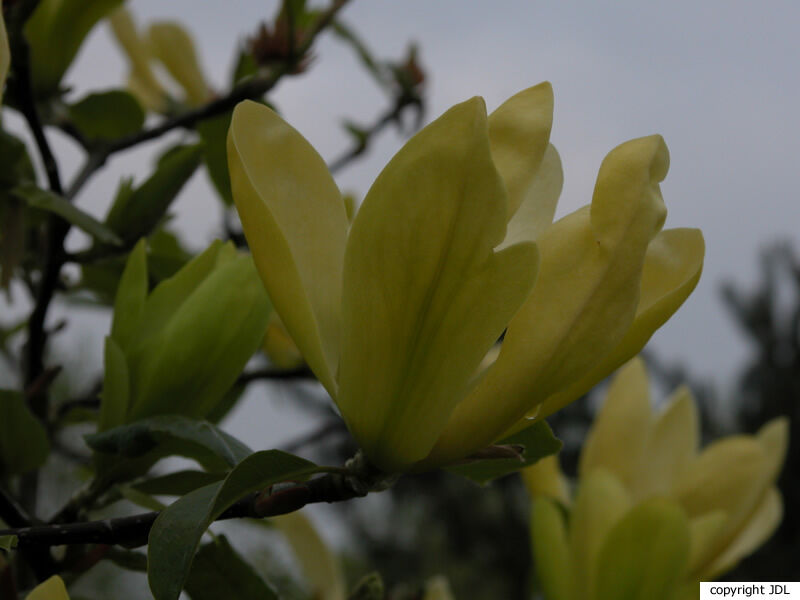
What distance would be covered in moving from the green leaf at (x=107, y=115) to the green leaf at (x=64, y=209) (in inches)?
4.3

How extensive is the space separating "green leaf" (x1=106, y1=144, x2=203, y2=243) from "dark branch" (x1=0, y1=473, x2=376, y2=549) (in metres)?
0.23

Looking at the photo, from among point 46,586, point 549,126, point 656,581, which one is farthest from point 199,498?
point 656,581

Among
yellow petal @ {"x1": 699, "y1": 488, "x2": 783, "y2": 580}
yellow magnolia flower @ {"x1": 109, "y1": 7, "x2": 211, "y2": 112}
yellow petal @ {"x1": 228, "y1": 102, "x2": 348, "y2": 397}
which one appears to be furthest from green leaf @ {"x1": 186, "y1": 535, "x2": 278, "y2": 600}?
yellow magnolia flower @ {"x1": 109, "y1": 7, "x2": 211, "y2": 112}

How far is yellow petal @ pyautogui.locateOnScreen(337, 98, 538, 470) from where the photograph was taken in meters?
0.24

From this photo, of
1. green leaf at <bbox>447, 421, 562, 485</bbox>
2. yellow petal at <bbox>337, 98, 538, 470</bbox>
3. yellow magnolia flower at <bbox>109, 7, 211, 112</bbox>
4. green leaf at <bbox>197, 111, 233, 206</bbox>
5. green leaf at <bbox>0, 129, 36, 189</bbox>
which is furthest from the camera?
yellow magnolia flower at <bbox>109, 7, 211, 112</bbox>

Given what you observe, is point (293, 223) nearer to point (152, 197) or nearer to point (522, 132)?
A: point (522, 132)

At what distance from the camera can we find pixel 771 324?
4527 mm

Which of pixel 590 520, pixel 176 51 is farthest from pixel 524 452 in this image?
pixel 176 51

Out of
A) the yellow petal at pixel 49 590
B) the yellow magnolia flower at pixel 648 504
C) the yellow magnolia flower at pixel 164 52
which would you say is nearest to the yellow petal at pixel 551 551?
the yellow magnolia flower at pixel 648 504

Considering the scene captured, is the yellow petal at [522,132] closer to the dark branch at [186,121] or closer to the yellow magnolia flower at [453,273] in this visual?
the yellow magnolia flower at [453,273]

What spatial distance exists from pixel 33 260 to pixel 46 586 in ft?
1.12

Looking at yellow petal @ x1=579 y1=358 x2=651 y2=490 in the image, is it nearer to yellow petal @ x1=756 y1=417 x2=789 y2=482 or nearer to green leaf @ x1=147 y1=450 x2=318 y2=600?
yellow petal @ x1=756 y1=417 x2=789 y2=482

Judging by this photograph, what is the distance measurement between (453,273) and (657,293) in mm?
84

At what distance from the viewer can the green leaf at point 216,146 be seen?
582 mm
